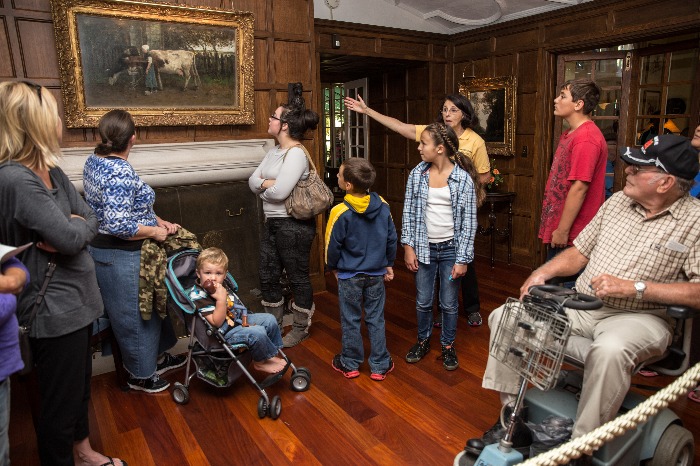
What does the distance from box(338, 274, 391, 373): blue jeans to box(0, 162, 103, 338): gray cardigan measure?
4.68 feet

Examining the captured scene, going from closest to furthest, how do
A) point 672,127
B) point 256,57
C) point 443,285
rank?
point 443,285
point 256,57
point 672,127

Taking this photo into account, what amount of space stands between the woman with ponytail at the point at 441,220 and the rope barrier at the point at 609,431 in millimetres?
1315

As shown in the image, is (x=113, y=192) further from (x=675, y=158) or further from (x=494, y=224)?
(x=494, y=224)

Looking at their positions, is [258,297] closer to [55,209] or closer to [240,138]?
[240,138]

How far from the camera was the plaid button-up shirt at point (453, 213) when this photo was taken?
3.03m

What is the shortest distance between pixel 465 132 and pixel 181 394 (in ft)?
9.21

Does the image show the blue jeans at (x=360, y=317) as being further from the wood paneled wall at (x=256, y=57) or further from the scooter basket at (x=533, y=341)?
the wood paneled wall at (x=256, y=57)

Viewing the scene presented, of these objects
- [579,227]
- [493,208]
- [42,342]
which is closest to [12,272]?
[42,342]

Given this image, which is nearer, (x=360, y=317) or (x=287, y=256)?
(x=360, y=317)

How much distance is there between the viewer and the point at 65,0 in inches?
126

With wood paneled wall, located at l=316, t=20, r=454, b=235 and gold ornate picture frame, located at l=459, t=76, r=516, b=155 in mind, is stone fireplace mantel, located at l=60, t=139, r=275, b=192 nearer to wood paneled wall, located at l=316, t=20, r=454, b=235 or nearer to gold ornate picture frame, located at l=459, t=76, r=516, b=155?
wood paneled wall, located at l=316, t=20, r=454, b=235

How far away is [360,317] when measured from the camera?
10.1 feet

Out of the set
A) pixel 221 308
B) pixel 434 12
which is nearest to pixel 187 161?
pixel 221 308

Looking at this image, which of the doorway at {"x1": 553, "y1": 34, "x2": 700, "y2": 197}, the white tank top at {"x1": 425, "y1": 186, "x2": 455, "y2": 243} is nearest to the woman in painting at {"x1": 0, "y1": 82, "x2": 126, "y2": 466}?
the white tank top at {"x1": 425, "y1": 186, "x2": 455, "y2": 243}
